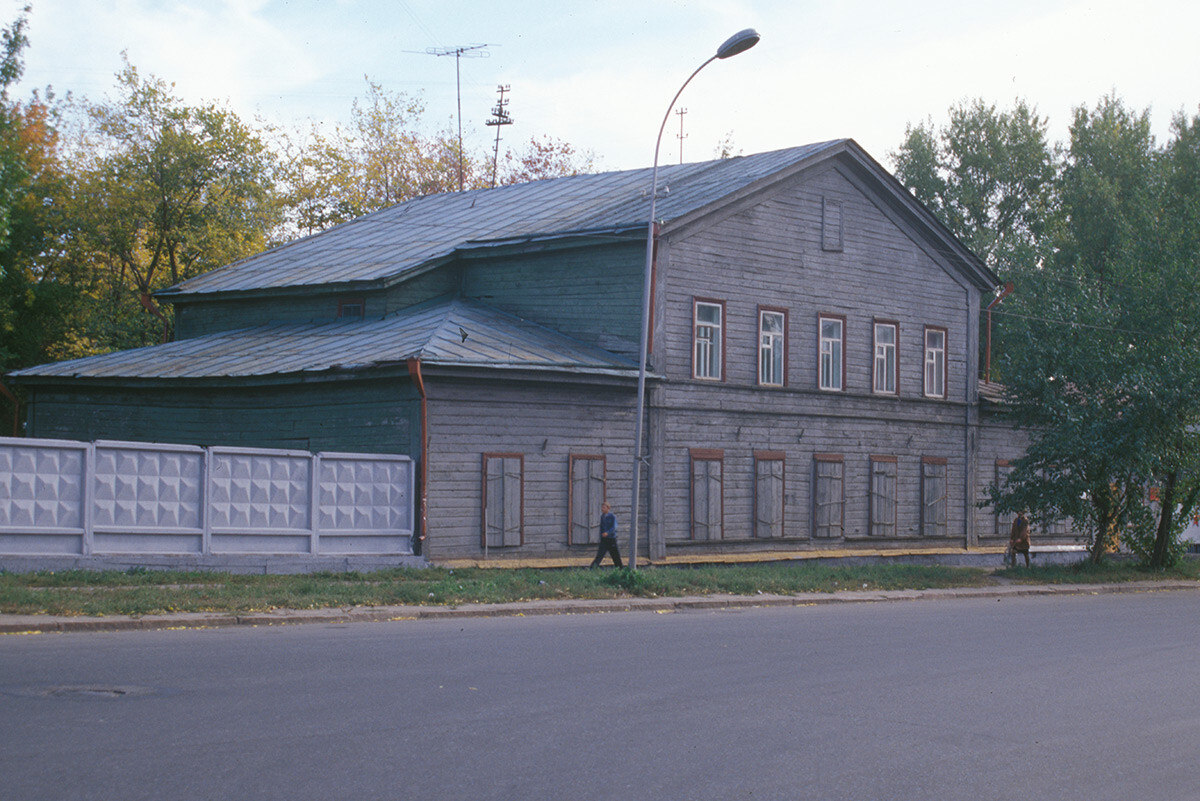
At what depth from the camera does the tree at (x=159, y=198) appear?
44781mm

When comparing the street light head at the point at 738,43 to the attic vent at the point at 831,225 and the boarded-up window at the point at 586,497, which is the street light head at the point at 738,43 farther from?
the attic vent at the point at 831,225

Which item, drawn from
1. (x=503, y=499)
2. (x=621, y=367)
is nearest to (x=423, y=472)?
(x=503, y=499)

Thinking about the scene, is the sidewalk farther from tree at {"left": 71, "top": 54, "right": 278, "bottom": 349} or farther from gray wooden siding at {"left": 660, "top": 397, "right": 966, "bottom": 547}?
tree at {"left": 71, "top": 54, "right": 278, "bottom": 349}

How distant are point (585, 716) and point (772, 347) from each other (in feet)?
69.9

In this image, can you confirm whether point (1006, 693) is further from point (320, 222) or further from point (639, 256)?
point (320, 222)

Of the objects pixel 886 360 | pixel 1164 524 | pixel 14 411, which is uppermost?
pixel 886 360

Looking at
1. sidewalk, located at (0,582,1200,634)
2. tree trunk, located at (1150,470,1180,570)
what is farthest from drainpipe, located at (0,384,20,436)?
tree trunk, located at (1150,470,1180,570)

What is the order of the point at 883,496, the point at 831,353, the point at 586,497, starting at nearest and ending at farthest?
the point at 586,497, the point at 831,353, the point at 883,496

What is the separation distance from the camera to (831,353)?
30906mm

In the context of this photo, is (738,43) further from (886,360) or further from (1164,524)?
(1164,524)

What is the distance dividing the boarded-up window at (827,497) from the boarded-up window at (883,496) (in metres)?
1.20

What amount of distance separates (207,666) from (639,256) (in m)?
17.5

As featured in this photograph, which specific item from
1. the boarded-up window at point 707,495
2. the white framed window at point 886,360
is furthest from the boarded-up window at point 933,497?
the boarded-up window at point 707,495

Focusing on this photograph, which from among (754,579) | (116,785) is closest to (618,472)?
(754,579)
